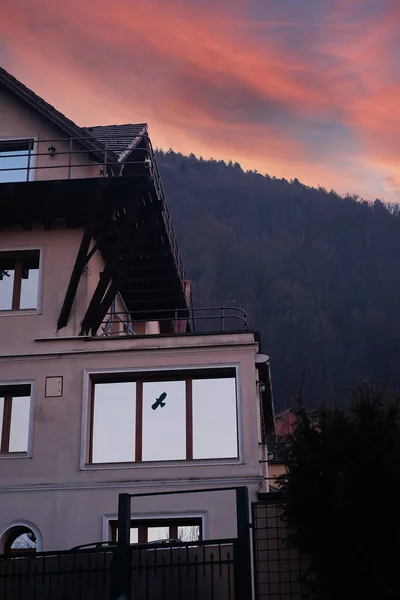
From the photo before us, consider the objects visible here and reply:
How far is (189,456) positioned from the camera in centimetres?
1995

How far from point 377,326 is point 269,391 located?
71.3 meters

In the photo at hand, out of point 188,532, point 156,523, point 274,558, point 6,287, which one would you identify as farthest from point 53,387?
point 274,558

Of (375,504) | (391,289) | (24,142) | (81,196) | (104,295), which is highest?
(391,289)

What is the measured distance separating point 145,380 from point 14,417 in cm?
334

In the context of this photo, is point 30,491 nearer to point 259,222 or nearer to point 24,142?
point 24,142

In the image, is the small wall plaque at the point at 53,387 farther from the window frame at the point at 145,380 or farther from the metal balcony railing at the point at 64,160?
the metal balcony railing at the point at 64,160

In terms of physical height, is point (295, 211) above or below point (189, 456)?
above

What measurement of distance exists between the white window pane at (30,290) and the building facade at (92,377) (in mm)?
33

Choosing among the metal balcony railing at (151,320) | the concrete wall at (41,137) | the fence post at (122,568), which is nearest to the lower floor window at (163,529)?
the metal balcony railing at (151,320)

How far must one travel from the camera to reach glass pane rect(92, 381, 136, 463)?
20.2 metres

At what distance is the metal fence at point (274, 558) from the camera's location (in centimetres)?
1245

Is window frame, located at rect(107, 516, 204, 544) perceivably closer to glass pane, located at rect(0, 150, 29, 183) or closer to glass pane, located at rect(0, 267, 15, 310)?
glass pane, located at rect(0, 267, 15, 310)

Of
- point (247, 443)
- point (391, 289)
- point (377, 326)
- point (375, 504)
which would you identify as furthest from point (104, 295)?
point (391, 289)

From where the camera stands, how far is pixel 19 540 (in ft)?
64.7
